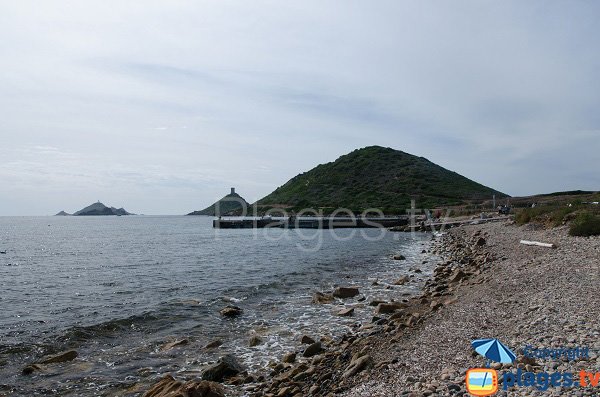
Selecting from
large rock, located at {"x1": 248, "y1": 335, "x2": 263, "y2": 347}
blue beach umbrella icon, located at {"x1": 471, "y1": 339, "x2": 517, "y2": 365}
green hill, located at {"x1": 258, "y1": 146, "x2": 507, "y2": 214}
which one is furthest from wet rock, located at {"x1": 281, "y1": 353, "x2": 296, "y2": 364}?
green hill, located at {"x1": 258, "y1": 146, "x2": 507, "y2": 214}

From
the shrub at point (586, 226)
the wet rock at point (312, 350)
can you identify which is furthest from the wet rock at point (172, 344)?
the shrub at point (586, 226)

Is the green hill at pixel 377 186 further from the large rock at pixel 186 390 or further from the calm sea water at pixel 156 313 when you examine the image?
the large rock at pixel 186 390

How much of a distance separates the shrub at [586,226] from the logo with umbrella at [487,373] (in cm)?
2127

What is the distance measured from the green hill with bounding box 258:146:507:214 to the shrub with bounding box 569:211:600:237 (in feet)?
232

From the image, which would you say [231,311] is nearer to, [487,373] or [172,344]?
[172,344]

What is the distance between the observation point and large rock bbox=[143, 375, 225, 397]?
26.7ft

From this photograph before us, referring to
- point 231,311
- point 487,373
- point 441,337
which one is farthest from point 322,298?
point 487,373

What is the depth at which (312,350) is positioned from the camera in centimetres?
1127

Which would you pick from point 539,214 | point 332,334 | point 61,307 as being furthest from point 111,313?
point 539,214

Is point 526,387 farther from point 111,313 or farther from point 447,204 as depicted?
point 447,204

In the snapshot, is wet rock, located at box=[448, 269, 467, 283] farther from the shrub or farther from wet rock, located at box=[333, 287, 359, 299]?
the shrub

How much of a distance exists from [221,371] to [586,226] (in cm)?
2274

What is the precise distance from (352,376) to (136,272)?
23527mm

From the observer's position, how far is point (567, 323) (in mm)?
8586
